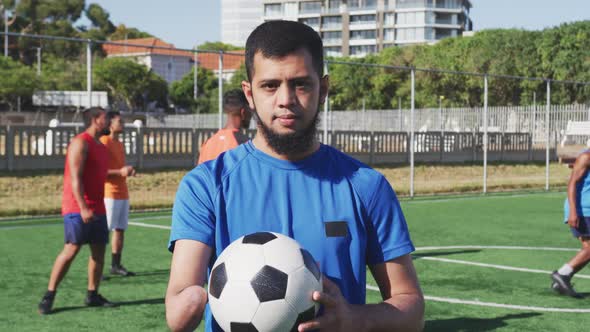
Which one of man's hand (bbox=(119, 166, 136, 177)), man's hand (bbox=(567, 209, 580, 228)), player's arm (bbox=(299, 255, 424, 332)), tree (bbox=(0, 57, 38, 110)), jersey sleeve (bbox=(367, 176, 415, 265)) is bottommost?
man's hand (bbox=(567, 209, 580, 228))

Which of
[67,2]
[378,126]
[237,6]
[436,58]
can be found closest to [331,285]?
[378,126]

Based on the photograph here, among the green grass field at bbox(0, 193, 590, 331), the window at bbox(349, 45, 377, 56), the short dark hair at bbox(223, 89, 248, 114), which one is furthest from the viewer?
the window at bbox(349, 45, 377, 56)

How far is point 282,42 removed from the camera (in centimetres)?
244

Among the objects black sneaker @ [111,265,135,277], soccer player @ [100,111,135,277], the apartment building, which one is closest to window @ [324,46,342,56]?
the apartment building

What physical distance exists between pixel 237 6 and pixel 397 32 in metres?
37.8

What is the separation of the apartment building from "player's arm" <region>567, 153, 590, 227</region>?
10439 cm

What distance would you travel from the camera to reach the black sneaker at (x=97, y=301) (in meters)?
8.06

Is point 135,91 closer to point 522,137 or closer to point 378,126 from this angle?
point 378,126

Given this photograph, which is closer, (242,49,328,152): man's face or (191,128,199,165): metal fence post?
(242,49,328,152): man's face

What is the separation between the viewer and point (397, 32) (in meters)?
115

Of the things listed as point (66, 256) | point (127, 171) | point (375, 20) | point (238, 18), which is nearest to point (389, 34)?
point (375, 20)

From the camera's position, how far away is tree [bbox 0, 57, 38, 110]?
5528 cm

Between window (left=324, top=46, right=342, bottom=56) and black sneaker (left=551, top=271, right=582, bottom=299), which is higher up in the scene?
window (left=324, top=46, right=342, bottom=56)

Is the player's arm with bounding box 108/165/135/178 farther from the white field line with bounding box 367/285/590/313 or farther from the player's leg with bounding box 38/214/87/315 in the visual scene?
the white field line with bounding box 367/285/590/313
